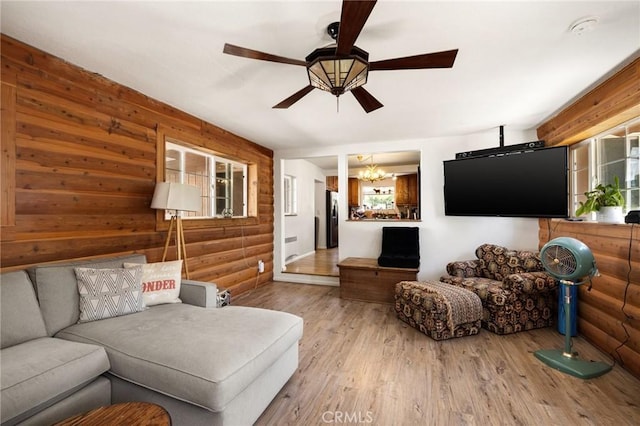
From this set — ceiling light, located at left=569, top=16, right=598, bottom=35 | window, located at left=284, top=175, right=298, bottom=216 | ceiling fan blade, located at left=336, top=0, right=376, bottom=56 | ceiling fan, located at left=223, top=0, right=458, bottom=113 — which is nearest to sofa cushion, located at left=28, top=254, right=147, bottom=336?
ceiling fan, located at left=223, top=0, right=458, bottom=113

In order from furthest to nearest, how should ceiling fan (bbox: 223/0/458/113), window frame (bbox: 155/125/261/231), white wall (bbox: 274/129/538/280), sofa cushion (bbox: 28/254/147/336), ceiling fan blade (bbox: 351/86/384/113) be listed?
white wall (bbox: 274/129/538/280) → window frame (bbox: 155/125/261/231) → ceiling fan blade (bbox: 351/86/384/113) → sofa cushion (bbox: 28/254/147/336) → ceiling fan (bbox: 223/0/458/113)

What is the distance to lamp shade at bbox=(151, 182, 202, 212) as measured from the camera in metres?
2.58

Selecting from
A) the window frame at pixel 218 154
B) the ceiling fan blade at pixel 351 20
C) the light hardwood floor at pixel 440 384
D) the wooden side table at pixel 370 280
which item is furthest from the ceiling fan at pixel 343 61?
the wooden side table at pixel 370 280

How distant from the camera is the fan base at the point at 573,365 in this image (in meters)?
2.12

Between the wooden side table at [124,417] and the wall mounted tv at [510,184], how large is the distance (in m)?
3.74

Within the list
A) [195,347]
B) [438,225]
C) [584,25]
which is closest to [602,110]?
[584,25]

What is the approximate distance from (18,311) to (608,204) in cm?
440

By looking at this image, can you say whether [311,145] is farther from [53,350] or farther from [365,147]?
[53,350]

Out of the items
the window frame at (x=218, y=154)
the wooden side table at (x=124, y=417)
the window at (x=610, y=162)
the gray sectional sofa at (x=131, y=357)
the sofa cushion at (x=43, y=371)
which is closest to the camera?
the wooden side table at (x=124, y=417)

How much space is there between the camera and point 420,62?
1642 millimetres

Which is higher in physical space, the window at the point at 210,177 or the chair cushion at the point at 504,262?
the window at the point at 210,177

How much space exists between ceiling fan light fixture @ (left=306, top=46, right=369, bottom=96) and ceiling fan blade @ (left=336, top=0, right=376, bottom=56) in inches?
2.7

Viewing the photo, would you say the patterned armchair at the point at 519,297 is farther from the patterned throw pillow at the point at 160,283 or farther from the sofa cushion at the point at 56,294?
the sofa cushion at the point at 56,294

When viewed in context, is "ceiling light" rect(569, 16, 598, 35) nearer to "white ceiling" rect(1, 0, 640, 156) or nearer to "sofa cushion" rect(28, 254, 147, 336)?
"white ceiling" rect(1, 0, 640, 156)
